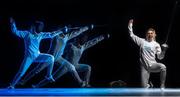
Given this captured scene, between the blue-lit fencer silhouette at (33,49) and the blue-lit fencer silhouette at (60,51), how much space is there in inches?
4.2

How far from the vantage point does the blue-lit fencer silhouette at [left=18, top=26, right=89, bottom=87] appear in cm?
805

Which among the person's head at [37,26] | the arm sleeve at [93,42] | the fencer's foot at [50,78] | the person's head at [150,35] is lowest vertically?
the fencer's foot at [50,78]

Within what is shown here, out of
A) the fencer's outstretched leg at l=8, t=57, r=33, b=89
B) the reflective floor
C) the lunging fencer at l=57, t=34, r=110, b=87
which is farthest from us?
the lunging fencer at l=57, t=34, r=110, b=87

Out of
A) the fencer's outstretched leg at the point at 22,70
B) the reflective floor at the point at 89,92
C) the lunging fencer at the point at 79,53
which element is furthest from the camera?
the lunging fencer at the point at 79,53

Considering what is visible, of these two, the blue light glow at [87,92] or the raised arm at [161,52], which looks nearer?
the blue light glow at [87,92]

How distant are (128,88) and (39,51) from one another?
1.86m

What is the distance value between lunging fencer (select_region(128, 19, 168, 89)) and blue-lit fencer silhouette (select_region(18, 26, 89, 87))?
109 centimetres

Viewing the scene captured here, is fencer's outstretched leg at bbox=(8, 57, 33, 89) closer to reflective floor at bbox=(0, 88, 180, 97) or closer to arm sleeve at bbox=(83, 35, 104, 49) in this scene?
reflective floor at bbox=(0, 88, 180, 97)

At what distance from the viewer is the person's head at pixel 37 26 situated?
26.4 feet

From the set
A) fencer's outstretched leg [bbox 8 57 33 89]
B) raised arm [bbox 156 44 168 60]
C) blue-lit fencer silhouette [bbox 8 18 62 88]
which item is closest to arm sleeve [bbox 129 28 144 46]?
raised arm [bbox 156 44 168 60]

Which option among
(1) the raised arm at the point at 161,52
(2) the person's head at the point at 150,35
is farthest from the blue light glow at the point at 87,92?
(2) the person's head at the point at 150,35

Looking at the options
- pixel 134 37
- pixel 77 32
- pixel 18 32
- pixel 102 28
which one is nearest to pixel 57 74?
pixel 77 32

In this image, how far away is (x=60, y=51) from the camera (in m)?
8.13

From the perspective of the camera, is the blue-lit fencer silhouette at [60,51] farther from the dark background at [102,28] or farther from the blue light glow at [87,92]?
the blue light glow at [87,92]
